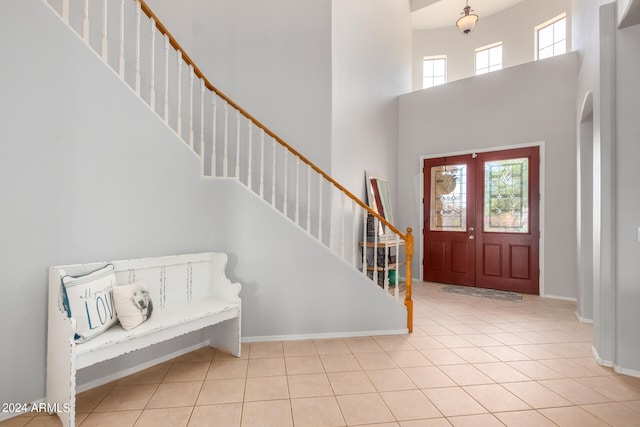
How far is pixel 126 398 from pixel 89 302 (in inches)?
30.5

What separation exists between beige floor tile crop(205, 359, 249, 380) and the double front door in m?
4.47

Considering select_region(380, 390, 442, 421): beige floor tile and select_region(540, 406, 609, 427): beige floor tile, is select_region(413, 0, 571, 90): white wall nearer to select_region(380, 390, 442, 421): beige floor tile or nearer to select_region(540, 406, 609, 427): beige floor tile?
select_region(540, 406, 609, 427): beige floor tile

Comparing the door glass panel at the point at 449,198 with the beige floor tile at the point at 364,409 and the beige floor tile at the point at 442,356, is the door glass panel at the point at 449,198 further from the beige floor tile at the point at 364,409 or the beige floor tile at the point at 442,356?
the beige floor tile at the point at 364,409

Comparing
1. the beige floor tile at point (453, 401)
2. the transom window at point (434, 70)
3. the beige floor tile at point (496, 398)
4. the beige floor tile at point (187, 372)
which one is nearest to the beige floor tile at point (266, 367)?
the beige floor tile at point (187, 372)

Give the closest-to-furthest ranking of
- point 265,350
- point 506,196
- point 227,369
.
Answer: point 227,369 < point 265,350 < point 506,196

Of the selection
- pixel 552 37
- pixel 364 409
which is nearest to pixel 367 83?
pixel 552 37

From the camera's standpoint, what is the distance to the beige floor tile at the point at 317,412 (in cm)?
201

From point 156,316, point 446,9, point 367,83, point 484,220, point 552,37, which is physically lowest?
point 156,316

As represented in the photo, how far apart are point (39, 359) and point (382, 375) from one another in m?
2.47

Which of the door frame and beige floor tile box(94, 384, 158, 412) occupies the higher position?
the door frame

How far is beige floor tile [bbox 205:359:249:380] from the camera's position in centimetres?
260

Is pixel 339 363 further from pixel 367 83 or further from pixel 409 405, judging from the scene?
pixel 367 83

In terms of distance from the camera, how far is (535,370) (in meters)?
2.74

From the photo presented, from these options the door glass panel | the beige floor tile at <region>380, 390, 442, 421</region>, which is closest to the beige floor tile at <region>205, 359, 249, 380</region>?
the beige floor tile at <region>380, 390, 442, 421</region>
